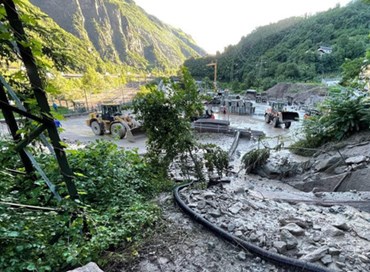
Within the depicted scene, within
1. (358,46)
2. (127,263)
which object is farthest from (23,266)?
(358,46)

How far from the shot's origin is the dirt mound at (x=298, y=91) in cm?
2694

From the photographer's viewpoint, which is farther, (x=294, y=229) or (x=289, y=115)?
(x=289, y=115)

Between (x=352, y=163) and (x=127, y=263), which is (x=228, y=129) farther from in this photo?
(x=127, y=263)

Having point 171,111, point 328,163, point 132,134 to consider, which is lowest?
point 132,134

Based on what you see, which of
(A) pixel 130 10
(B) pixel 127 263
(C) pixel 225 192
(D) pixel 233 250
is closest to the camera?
(B) pixel 127 263

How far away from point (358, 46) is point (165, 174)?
4444cm

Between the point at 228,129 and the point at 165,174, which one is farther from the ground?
the point at 165,174

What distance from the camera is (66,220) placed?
164 centimetres

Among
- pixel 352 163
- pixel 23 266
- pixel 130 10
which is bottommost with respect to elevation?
pixel 352 163

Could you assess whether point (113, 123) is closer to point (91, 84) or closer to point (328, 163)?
point (328, 163)

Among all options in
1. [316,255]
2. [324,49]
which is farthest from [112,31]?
[316,255]

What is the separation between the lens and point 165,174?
14.5 ft

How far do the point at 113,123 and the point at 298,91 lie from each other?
1219 inches

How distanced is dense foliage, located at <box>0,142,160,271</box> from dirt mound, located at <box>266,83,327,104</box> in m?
28.5
